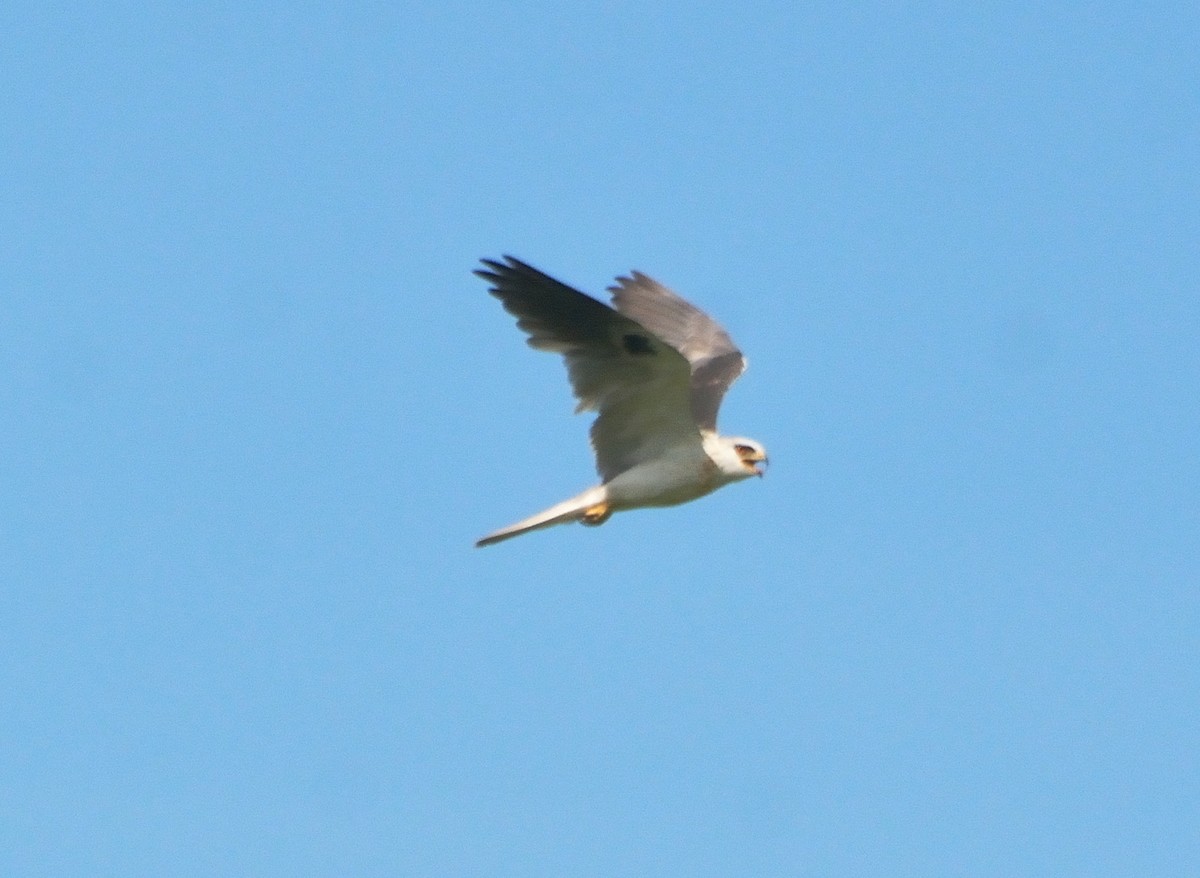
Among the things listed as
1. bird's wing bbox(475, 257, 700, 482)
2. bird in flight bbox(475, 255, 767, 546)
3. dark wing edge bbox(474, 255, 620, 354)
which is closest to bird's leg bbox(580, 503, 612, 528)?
bird in flight bbox(475, 255, 767, 546)

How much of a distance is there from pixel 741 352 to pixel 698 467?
2278 millimetres

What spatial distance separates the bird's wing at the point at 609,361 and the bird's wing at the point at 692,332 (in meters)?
1.19

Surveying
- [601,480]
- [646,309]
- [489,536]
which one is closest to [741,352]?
[646,309]

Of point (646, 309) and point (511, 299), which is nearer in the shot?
point (511, 299)

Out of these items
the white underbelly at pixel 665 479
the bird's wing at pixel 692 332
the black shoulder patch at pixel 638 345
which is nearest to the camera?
the black shoulder patch at pixel 638 345

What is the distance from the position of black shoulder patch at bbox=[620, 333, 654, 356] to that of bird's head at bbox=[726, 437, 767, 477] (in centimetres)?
95

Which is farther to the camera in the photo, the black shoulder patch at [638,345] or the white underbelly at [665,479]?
the white underbelly at [665,479]

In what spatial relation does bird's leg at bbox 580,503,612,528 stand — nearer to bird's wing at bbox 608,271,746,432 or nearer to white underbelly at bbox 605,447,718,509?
white underbelly at bbox 605,447,718,509

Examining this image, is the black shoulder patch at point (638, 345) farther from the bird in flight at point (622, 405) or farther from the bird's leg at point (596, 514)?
the bird's leg at point (596, 514)

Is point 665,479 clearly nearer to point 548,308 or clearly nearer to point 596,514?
point 596,514

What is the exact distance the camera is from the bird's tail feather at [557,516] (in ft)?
33.4

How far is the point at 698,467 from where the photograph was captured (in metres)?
10.5

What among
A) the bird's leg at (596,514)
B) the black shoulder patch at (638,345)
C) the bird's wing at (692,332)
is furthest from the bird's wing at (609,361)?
the bird's wing at (692,332)

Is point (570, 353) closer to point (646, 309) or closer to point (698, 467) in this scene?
point (698, 467)
